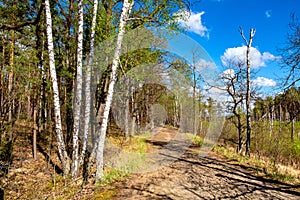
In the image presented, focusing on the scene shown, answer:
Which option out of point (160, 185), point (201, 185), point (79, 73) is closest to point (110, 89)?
point (79, 73)

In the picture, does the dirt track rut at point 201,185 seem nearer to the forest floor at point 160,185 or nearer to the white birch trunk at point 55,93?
the forest floor at point 160,185

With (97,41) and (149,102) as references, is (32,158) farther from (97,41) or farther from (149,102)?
(149,102)

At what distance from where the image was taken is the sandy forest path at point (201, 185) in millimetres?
4863

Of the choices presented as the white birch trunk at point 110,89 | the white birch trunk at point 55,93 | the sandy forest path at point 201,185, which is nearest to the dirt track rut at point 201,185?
the sandy forest path at point 201,185

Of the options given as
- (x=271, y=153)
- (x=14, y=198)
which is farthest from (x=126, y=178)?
(x=271, y=153)

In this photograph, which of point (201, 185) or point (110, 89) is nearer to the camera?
point (110, 89)

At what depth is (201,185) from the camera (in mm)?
5559

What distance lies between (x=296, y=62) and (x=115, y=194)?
5467mm

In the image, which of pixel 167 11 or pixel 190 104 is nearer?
pixel 167 11

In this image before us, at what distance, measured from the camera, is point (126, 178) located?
6145mm

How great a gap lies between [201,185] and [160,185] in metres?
1.13

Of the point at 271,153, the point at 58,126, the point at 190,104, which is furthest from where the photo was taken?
the point at 190,104

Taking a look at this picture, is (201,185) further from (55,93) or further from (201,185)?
(55,93)

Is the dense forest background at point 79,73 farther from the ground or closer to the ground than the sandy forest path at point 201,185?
farther from the ground
